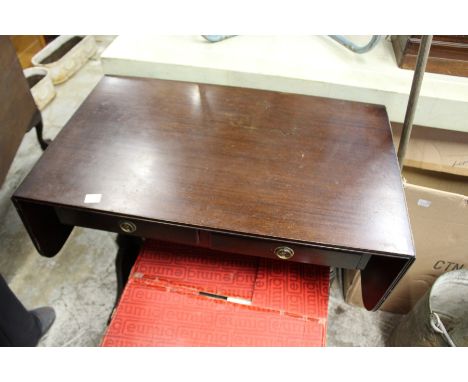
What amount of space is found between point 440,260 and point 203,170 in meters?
0.80

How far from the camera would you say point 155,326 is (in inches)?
33.1

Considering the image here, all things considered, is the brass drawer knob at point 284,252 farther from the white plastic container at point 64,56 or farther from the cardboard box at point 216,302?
the white plastic container at point 64,56

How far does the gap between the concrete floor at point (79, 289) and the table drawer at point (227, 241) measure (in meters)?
0.60

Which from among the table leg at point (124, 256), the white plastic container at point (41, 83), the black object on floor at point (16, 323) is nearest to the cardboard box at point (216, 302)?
the table leg at point (124, 256)

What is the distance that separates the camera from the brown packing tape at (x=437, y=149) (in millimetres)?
1139

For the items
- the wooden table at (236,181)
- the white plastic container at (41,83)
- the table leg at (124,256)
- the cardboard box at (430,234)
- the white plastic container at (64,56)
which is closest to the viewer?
the wooden table at (236,181)

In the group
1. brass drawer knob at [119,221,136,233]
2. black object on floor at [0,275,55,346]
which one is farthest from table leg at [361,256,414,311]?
black object on floor at [0,275,55,346]

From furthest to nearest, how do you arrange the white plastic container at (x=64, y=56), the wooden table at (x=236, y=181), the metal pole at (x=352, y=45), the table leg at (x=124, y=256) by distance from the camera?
the white plastic container at (x=64, y=56)
the table leg at (x=124, y=256)
the metal pole at (x=352, y=45)
the wooden table at (x=236, y=181)

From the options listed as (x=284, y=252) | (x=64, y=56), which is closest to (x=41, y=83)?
(x=64, y=56)

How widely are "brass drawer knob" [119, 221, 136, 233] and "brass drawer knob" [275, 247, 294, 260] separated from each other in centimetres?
33

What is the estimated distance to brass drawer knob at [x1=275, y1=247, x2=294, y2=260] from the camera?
750mm

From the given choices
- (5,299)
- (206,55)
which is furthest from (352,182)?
(5,299)

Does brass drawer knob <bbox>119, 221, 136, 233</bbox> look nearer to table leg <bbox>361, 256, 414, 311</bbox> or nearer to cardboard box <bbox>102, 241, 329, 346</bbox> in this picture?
cardboard box <bbox>102, 241, 329, 346</bbox>

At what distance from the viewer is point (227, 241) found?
2.55 feet
